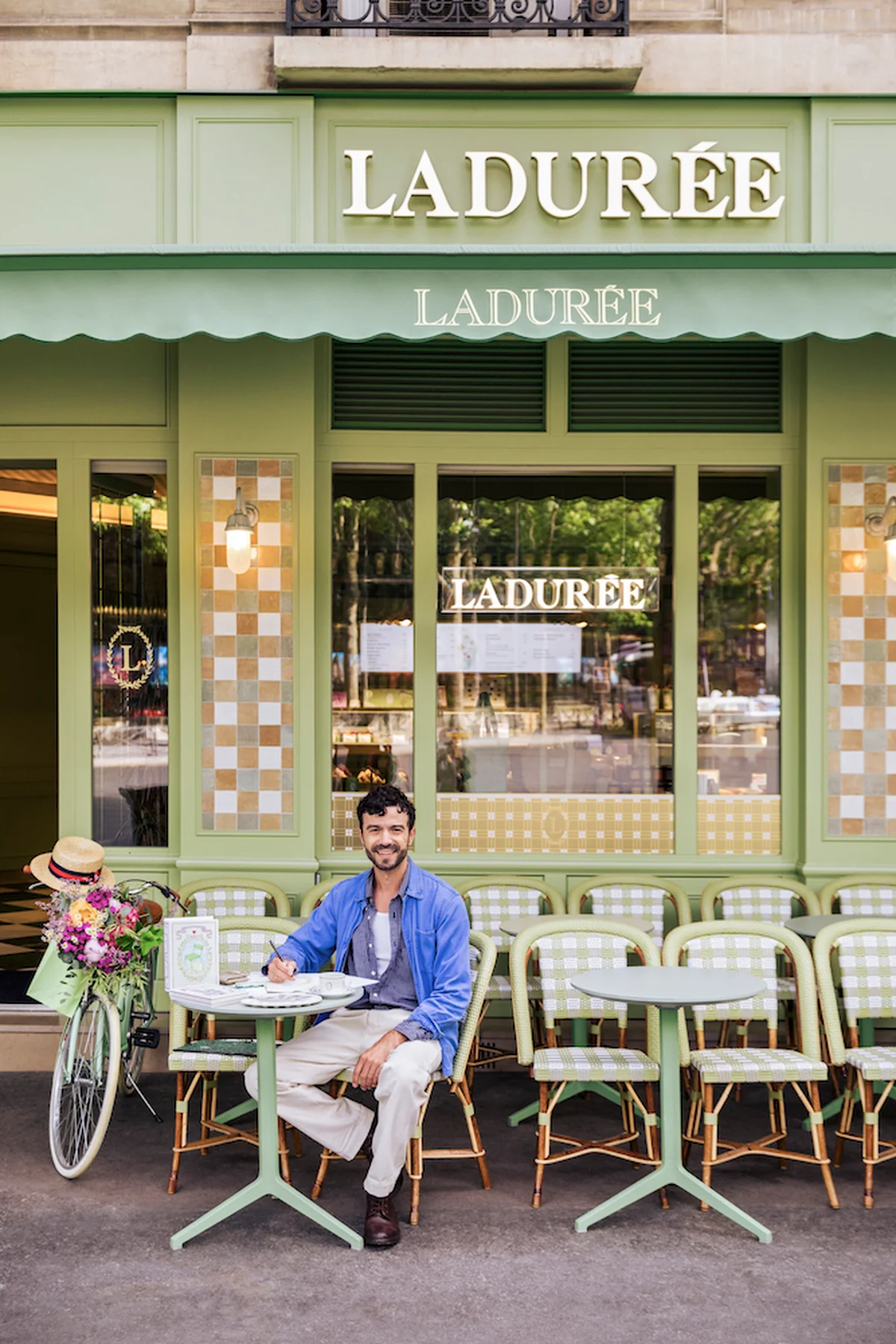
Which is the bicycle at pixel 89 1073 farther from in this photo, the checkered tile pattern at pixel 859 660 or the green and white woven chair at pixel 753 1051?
the checkered tile pattern at pixel 859 660

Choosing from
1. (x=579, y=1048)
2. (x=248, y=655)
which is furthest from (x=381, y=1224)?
(x=248, y=655)

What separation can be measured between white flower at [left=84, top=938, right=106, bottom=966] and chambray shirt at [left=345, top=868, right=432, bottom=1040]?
106 cm

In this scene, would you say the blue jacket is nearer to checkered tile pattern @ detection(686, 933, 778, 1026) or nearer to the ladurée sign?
checkered tile pattern @ detection(686, 933, 778, 1026)

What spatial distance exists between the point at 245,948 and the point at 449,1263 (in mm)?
1765

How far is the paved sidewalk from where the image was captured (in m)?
3.88

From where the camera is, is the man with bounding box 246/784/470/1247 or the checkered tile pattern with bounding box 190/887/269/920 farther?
the checkered tile pattern with bounding box 190/887/269/920

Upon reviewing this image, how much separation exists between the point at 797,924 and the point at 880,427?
2.59 m

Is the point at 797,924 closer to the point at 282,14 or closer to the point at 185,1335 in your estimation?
the point at 185,1335

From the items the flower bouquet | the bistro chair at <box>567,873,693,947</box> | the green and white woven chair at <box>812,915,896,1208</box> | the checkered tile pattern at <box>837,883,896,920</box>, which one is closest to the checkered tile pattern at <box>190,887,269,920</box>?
the flower bouquet

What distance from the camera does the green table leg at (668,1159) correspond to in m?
4.58

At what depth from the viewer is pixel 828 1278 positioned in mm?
4195

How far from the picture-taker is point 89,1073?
5.38m

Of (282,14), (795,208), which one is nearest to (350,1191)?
(795,208)

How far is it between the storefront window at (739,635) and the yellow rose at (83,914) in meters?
3.25
